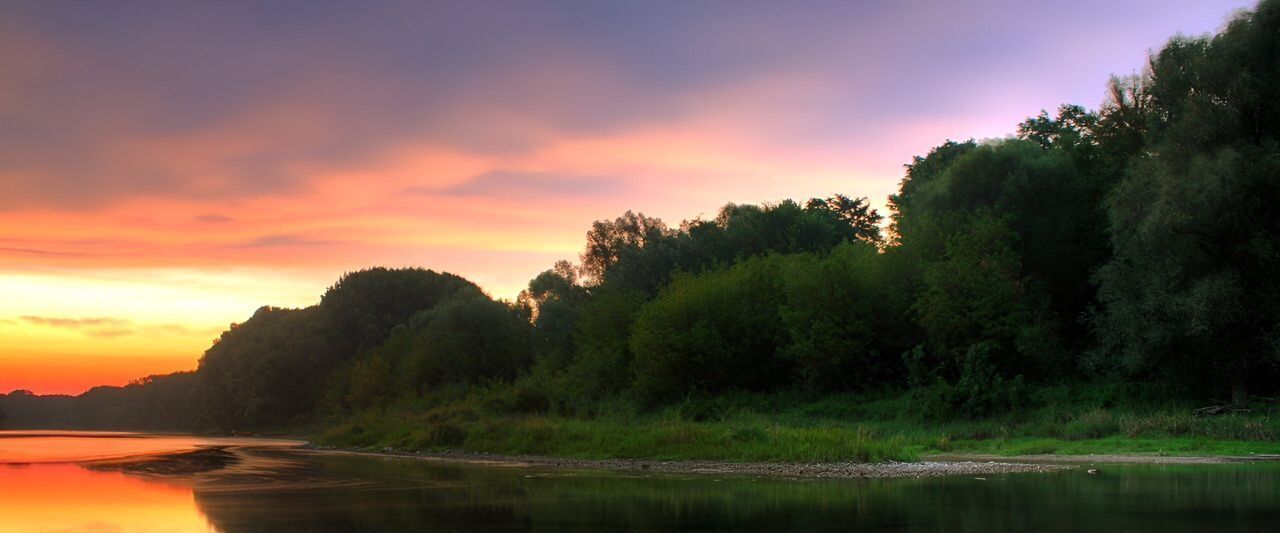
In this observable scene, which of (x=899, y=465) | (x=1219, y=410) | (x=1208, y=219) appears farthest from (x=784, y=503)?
(x=1219, y=410)

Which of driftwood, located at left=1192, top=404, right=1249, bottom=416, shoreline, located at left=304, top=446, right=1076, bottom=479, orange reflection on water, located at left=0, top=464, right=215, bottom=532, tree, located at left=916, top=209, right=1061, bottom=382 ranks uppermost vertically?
tree, located at left=916, top=209, right=1061, bottom=382

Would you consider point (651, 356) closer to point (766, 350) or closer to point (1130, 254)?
point (766, 350)

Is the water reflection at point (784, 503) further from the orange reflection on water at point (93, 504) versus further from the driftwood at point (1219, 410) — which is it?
the driftwood at point (1219, 410)

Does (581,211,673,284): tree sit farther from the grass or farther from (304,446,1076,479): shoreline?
(304,446,1076,479): shoreline

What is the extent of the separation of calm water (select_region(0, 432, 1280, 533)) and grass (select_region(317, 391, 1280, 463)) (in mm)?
6270

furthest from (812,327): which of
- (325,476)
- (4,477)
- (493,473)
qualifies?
(4,477)

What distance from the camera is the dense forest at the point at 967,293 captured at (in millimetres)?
44938

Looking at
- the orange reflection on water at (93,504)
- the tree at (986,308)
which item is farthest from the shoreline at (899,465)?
the orange reflection on water at (93,504)

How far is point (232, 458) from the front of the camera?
53.0m

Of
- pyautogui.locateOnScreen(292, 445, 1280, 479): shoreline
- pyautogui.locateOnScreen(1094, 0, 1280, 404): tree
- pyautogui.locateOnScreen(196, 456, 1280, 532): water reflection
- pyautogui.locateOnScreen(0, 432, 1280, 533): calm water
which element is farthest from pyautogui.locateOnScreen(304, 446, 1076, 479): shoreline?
pyautogui.locateOnScreen(1094, 0, 1280, 404): tree

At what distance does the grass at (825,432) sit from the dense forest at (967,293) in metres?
1.27

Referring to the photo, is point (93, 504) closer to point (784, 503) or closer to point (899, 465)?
point (784, 503)

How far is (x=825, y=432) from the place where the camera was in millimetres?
40375

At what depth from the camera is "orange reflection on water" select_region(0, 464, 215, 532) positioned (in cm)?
2191
